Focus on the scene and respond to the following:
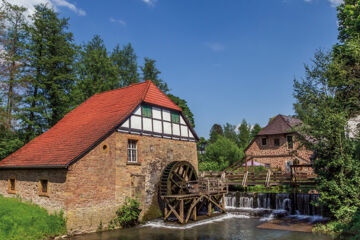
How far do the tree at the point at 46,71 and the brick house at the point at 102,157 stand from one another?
377 cm

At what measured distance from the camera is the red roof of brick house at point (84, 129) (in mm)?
13117

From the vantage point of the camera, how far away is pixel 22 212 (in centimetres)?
1148

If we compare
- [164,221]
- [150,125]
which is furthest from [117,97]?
[164,221]

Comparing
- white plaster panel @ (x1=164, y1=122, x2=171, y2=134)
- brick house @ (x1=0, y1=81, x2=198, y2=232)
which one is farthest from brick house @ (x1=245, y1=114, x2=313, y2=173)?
brick house @ (x1=0, y1=81, x2=198, y2=232)

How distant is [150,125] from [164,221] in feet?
17.4

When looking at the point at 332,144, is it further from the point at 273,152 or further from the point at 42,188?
the point at 273,152

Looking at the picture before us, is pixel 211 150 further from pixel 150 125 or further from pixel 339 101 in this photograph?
pixel 339 101

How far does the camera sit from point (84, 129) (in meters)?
15.3

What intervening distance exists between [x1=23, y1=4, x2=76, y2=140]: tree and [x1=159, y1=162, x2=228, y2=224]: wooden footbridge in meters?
10.6

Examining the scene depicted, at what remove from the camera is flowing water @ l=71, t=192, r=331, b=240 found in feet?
38.2

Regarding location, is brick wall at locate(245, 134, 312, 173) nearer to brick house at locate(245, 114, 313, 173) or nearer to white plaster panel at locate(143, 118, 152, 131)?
brick house at locate(245, 114, 313, 173)

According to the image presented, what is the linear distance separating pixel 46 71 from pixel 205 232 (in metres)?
16.5

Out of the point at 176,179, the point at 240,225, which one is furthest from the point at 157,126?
the point at 240,225

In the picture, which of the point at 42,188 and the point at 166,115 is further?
the point at 166,115
